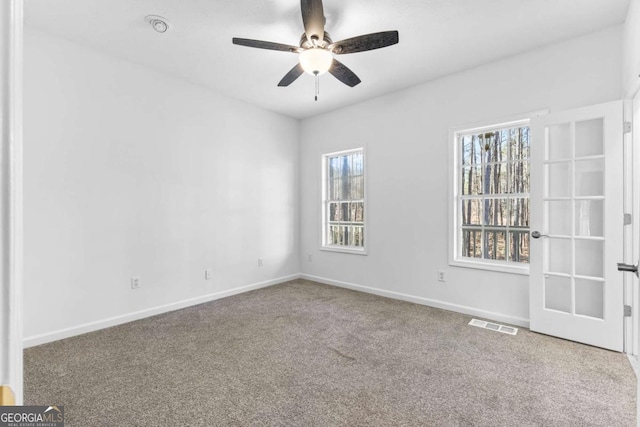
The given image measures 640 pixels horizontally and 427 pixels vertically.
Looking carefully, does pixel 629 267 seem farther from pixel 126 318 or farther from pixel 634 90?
pixel 126 318

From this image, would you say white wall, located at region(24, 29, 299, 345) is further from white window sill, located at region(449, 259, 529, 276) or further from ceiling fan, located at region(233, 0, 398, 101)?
white window sill, located at region(449, 259, 529, 276)

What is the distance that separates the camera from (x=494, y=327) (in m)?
3.10

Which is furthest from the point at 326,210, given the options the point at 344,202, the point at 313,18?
the point at 313,18

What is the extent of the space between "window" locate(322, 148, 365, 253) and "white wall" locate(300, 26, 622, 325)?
0.15 metres

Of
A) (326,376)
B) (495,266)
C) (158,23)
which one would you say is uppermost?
(158,23)

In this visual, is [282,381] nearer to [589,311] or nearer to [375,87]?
[589,311]

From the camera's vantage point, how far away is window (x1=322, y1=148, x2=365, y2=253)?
474 centimetres

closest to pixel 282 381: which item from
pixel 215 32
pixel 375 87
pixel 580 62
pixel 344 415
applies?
pixel 344 415

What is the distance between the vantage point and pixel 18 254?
401 mm

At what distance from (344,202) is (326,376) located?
3.05 meters

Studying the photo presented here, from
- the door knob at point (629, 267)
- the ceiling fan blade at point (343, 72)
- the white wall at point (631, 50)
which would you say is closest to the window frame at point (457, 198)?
the white wall at point (631, 50)

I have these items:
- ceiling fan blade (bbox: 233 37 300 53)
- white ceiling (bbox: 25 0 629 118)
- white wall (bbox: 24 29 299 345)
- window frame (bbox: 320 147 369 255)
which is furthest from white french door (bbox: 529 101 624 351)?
white wall (bbox: 24 29 299 345)

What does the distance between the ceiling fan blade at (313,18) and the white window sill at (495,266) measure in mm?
2815

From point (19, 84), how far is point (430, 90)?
160 inches
